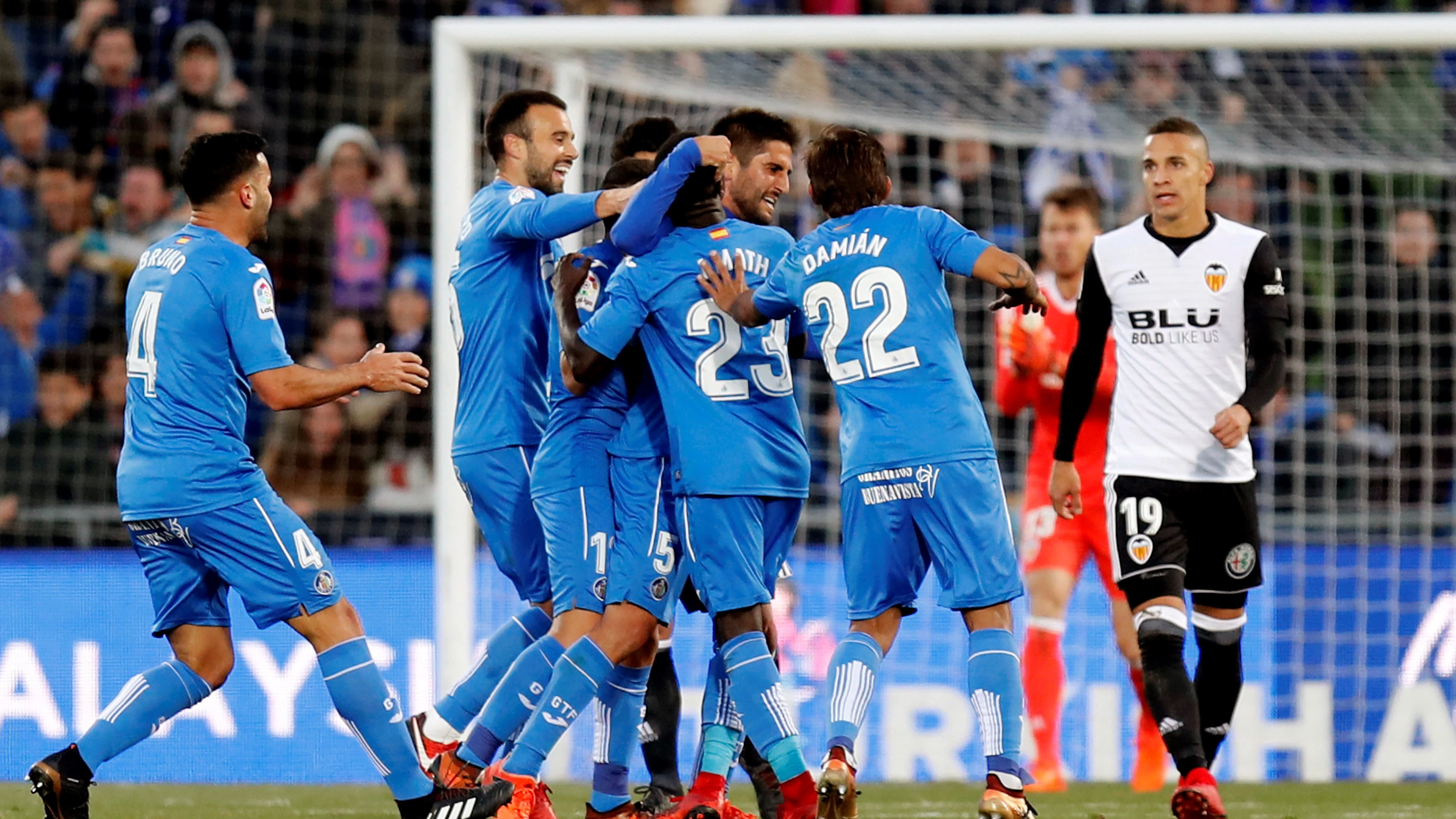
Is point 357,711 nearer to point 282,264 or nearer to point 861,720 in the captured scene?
point 861,720

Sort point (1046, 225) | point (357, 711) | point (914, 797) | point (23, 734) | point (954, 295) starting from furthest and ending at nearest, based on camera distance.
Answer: point (954, 295)
point (23, 734)
point (1046, 225)
point (914, 797)
point (357, 711)

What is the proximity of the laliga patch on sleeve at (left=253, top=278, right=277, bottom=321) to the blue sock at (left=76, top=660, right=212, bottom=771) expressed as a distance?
1119mm

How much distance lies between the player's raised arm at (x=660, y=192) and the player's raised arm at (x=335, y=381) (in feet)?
2.44

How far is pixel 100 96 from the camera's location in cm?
1189

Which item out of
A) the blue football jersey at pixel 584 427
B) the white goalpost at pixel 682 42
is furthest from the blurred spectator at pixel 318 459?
the blue football jersey at pixel 584 427

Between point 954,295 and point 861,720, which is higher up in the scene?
point 954,295

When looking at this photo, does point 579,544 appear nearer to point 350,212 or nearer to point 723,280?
point 723,280

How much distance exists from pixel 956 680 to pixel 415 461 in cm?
370

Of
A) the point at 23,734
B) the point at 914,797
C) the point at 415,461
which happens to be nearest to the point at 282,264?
the point at 415,461

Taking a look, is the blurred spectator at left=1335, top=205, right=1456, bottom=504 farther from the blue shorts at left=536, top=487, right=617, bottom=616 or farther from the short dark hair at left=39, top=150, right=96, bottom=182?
the short dark hair at left=39, top=150, right=96, bottom=182

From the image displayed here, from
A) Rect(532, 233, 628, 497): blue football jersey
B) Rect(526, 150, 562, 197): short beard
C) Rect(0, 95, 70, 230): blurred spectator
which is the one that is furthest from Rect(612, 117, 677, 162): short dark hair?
Rect(0, 95, 70, 230): blurred spectator

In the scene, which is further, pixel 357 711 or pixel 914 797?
pixel 914 797

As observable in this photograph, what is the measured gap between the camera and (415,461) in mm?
10992

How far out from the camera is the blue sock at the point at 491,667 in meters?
6.16
